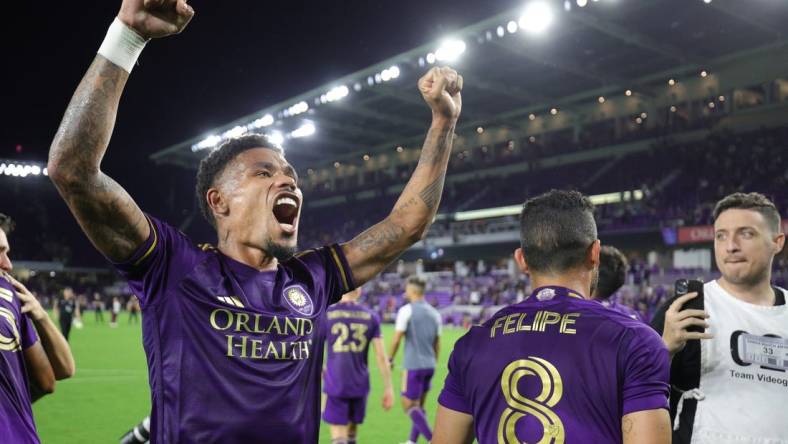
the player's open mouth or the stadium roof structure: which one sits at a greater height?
the stadium roof structure

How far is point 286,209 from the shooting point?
8.39ft

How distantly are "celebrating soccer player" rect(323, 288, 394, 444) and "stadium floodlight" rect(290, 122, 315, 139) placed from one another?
32820 mm

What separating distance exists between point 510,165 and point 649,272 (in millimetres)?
14381

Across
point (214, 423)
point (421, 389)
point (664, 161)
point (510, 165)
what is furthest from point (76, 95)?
point (510, 165)

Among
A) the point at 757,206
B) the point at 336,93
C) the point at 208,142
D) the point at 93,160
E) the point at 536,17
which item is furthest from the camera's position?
the point at 208,142

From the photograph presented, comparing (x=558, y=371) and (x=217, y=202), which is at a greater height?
(x=217, y=202)

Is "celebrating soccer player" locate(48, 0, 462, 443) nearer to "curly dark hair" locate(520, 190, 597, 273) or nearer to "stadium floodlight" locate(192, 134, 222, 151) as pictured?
"curly dark hair" locate(520, 190, 597, 273)

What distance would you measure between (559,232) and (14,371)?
8.15 ft

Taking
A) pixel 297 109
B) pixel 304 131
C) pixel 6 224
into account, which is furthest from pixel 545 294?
pixel 304 131

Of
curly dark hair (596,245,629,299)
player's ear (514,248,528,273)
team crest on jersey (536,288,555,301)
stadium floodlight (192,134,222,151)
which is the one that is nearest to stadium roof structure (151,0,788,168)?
stadium floodlight (192,134,222,151)

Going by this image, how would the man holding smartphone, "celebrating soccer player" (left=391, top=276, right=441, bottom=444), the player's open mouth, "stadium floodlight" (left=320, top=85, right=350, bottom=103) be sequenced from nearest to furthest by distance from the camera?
the player's open mouth
the man holding smartphone
"celebrating soccer player" (left=391, top=276, right=441, bottom=444)
"stadium floodlight" (left=320, top=85, right=350, bottom=103)

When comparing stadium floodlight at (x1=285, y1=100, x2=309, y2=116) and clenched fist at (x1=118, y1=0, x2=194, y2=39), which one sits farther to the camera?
stadium floodlight at (x1=285, y1=100, x2=309, y2=116)

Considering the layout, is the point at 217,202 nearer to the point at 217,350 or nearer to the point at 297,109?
the point at 217,350

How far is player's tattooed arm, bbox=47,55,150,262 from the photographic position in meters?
1.91
